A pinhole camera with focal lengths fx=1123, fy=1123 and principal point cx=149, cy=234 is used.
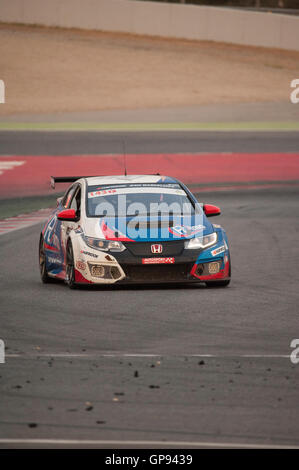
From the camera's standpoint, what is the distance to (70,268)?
1309 centimetres

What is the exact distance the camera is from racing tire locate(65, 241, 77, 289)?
12977 millimetres

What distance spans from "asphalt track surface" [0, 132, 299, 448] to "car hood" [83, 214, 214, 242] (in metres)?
0.65

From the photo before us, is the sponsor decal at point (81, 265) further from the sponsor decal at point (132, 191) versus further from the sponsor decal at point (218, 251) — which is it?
the sponsor decal at point (218, 251)

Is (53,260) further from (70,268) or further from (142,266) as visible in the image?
(142,266)

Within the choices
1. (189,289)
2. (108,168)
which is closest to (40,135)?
(108,168)

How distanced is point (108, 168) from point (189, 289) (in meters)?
16.2

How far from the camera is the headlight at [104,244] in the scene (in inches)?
502

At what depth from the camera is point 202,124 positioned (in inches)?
1844

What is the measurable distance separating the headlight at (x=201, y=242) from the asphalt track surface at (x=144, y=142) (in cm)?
1961

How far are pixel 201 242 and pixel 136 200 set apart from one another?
1189 mm

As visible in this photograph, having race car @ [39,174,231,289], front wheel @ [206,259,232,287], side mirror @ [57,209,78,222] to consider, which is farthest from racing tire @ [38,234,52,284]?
front wheel @ [206,259,232,287]

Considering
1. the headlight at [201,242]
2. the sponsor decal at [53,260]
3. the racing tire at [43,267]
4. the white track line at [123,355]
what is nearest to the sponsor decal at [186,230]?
the headlight at [201,242]

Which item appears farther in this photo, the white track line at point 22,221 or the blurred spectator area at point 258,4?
the blurred spectator area at point 258,4

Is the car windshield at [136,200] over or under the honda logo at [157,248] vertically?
over
